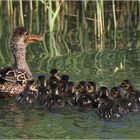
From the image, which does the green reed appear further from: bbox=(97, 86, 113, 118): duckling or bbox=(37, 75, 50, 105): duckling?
bbox=(97, 86, 113, 118): duckling

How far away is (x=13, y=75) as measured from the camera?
8.77 metres

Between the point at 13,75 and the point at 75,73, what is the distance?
1120mm

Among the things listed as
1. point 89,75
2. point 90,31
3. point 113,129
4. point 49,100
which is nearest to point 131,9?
point 90,31

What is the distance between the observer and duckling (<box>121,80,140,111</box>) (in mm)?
7703

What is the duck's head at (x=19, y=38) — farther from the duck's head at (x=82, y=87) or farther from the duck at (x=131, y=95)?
the duck at (x=131, y=95)

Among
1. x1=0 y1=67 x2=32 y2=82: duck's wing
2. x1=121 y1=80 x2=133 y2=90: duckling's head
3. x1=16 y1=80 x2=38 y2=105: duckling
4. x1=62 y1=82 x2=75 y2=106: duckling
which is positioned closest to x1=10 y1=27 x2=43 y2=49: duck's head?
x1=0 y1=67 x2=32 y2=82: duck's wing

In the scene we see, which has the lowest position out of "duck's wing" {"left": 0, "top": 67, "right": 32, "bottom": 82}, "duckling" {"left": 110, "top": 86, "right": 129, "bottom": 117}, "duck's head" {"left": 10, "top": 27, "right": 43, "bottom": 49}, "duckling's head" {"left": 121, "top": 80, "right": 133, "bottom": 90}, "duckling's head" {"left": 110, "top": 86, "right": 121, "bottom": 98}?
"duckling" {"left": 110, "top": 86, "right": 129, "bottom": 117}

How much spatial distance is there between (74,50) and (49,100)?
3.54 meters

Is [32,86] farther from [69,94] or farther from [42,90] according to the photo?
[69,94]

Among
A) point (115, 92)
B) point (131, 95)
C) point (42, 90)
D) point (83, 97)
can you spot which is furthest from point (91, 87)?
point (42, 90)

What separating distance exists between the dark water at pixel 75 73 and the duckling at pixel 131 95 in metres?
0.14

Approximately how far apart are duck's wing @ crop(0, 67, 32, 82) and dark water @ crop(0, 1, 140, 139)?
1.09 feet

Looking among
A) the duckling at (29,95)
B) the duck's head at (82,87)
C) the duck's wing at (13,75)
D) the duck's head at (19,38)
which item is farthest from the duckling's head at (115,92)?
the duck's head at (19,38)

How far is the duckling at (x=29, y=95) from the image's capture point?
26.8 ft
